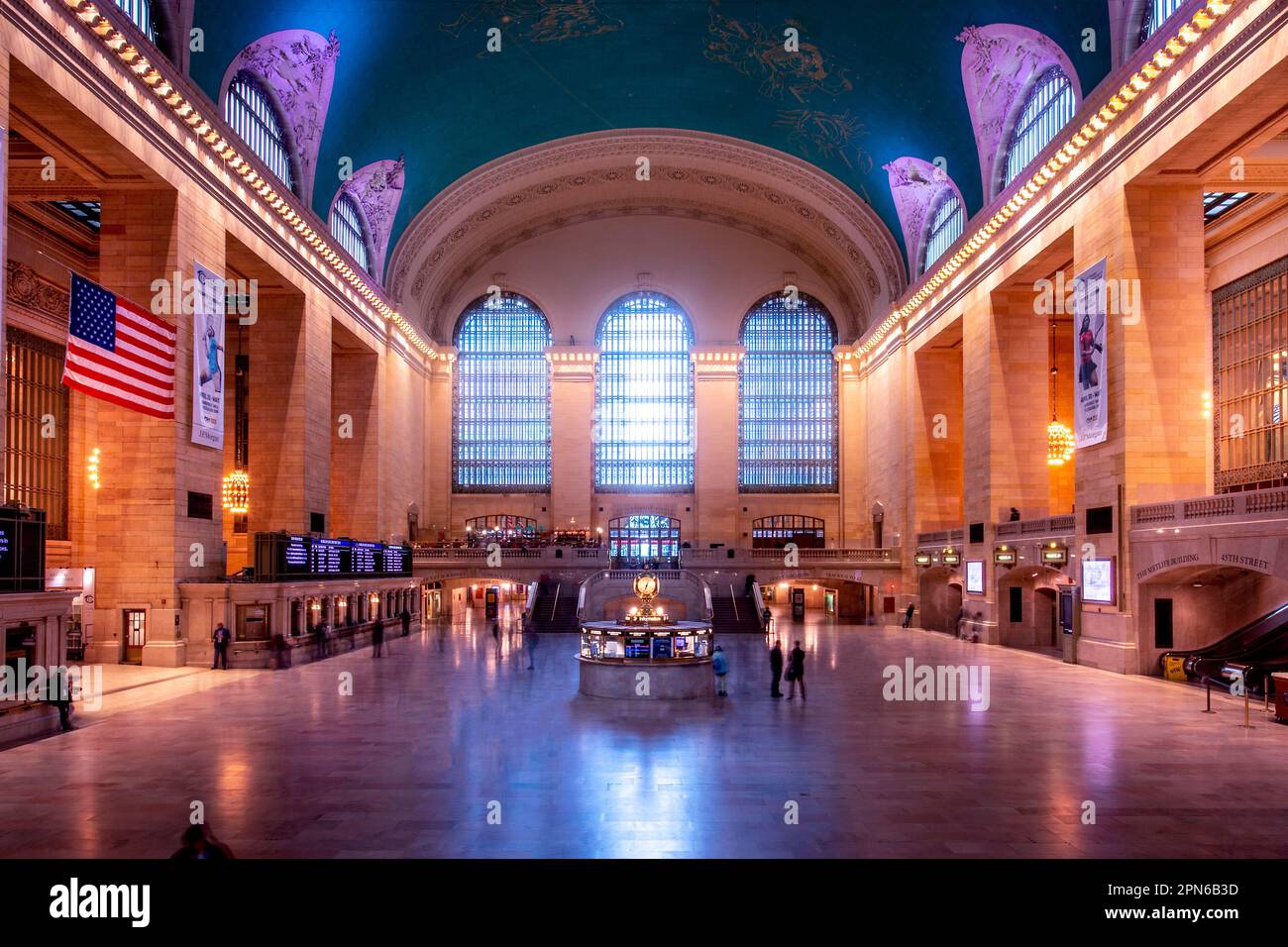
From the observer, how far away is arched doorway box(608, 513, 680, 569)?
47.0m

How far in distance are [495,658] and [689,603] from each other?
1185 centimetres

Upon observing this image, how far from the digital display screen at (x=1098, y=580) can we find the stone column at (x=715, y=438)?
25.8 metres

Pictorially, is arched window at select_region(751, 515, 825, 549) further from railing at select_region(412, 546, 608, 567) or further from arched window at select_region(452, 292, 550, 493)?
railing at select_region(412, 546, 608, 567)

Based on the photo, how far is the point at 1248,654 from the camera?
18094 millimetres

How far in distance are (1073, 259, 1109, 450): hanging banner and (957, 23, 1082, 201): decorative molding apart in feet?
17.6

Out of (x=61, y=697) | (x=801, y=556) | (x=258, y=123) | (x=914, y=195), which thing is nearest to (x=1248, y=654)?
(x=61, y=697)

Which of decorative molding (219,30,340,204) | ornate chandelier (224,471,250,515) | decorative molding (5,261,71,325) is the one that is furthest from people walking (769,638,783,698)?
ornate chandelier (224,471,250,515)

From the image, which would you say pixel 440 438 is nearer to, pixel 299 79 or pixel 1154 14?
pixel 299 79

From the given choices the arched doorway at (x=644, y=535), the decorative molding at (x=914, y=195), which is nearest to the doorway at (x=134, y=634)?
the decorative molding at (x=914, y=195)

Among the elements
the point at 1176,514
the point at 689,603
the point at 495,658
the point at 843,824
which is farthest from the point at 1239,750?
the point at 689,603

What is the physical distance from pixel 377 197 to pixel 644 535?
67.9ft

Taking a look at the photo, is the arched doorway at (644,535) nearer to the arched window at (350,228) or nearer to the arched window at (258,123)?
the arched window at (350,228)

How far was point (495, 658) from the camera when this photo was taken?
22.8 meters

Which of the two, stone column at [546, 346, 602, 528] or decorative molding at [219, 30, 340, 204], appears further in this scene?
stone column at [546, 346, 602, 528]
